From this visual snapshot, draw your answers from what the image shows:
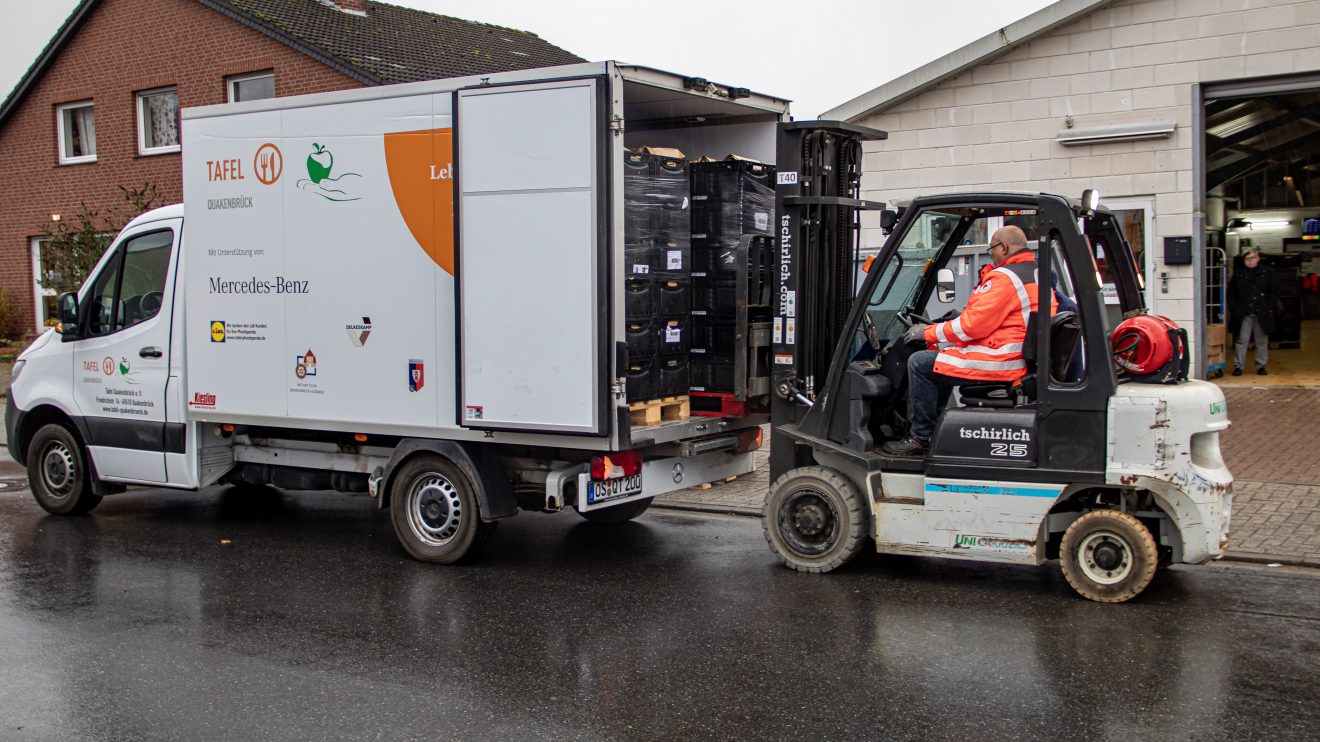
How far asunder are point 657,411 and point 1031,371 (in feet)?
7.37

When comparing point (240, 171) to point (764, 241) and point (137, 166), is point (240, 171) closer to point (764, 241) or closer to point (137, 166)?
point (764, 241)

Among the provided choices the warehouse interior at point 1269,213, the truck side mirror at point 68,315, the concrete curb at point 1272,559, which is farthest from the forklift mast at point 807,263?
the warehouse interior at point 1269,213

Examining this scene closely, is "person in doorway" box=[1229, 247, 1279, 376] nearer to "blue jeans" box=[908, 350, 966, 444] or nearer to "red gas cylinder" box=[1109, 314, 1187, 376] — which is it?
"red gas cylinder" box=[1109, 314, 1187, 376]

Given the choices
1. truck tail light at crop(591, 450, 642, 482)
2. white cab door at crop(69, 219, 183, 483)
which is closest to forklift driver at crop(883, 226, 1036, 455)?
truck tail light at crop(591, 450, 642, 482)

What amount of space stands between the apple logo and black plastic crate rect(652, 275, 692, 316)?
2350 mm

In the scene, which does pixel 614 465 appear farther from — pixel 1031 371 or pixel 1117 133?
pixel 1117 133

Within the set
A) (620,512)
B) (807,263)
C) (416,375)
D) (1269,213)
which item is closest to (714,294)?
(807,263)

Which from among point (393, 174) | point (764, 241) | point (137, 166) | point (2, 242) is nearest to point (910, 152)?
point (764, 241)

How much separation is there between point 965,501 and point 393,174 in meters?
4.07

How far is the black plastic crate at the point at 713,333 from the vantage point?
782 centimetres

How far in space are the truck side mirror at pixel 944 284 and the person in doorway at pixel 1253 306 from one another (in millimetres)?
10530

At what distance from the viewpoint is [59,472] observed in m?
9.82

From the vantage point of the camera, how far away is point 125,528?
9.41 metres

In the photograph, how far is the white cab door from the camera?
29.8ft
